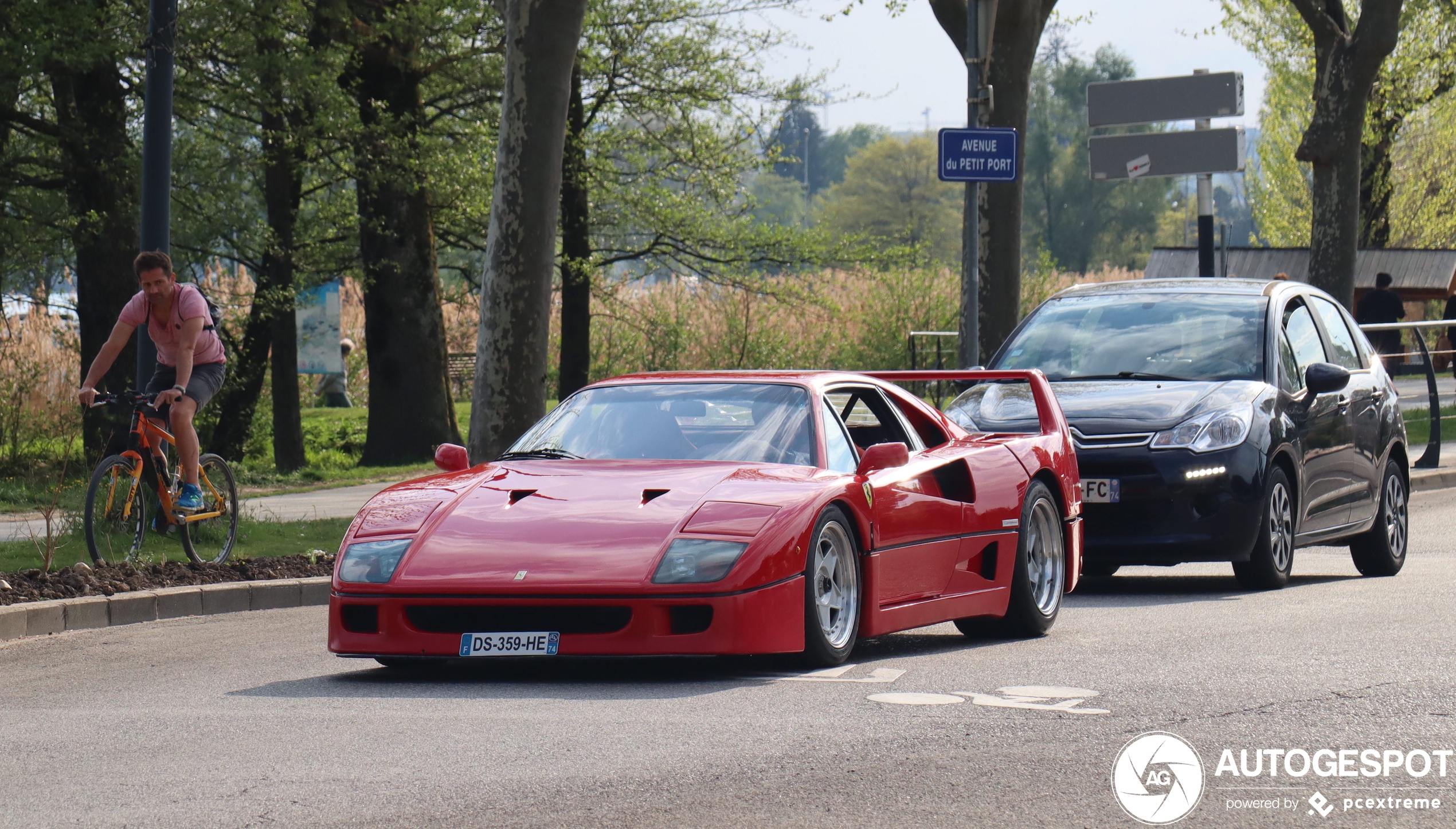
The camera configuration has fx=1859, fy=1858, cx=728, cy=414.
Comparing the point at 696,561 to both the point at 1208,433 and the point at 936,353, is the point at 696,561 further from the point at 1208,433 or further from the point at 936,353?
the point at 936,353

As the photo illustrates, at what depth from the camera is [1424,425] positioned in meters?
25.5

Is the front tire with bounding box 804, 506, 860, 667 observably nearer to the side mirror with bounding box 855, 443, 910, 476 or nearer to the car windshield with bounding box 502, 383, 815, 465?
the side mirror with bounding box 855, 443, 910, 476

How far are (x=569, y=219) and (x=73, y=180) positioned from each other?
8447 mm

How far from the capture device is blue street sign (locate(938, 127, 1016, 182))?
607 inches

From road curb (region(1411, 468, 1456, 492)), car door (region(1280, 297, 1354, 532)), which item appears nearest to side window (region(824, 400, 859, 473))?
car door (region(1280, 297, 1354, 532))

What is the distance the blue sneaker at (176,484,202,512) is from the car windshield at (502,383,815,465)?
3.73m

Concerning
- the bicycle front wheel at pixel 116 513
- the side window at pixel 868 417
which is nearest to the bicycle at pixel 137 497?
the bicycle front wheel at pixel 116 513

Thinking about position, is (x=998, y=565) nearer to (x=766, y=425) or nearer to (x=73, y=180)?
(x=766, y=425)

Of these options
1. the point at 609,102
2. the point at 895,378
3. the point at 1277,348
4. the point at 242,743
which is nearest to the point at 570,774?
the point at 242,743

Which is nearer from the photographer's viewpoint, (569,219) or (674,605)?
(674,605)

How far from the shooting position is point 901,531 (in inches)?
309

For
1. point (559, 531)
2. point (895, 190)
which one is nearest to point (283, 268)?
point (559, 531)

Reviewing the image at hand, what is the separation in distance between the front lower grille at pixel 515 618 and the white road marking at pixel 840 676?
2.34 ft

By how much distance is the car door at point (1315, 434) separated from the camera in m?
11.2
